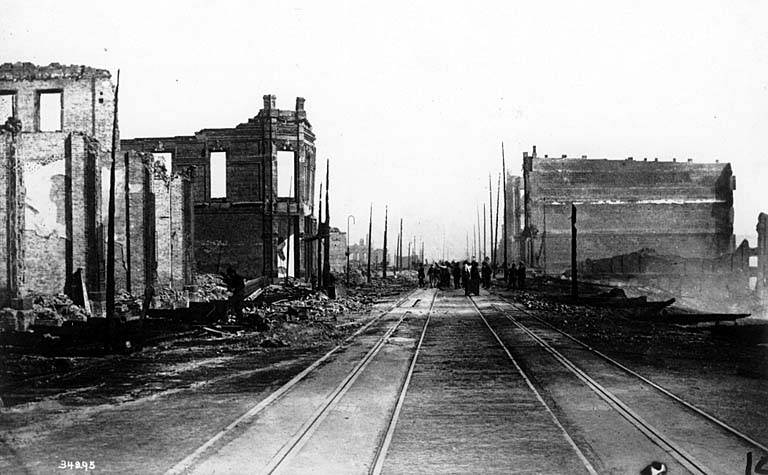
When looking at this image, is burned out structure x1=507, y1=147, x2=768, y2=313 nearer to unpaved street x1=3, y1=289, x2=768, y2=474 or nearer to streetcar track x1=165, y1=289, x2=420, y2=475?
streetcar track x1=165, y1=289, x2=420, y2=475

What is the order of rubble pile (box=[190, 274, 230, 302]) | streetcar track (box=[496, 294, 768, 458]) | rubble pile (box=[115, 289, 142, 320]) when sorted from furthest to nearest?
rubble pile (box=[190, 274, 230, 302]) < rubble pile (box=[115, 289, 142, 320]) < streetcar track (box=[496, 294, 768, 458])

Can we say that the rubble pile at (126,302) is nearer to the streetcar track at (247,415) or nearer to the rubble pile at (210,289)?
the rubble pile at (210,289)

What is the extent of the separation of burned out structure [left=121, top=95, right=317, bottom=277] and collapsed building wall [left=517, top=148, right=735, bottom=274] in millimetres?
23187

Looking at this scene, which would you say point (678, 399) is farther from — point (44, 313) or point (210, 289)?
point (210, 289)

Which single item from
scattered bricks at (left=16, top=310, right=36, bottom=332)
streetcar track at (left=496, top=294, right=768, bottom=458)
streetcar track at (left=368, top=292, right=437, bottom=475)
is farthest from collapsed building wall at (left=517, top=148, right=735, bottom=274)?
streetcar track at (left=368, top=292, right=437, bottom=475)

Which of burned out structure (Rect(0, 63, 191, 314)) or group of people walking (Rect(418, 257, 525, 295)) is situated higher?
burned out structure (Rect(0, 63, 191, 314))

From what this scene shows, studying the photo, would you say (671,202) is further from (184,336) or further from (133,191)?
(184,336)

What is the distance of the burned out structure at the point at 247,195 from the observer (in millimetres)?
42188

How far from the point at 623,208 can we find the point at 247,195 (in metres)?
32.9

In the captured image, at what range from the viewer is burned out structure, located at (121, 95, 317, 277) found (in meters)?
42.2

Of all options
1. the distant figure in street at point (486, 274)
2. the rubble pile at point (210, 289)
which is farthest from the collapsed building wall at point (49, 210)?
the distant figure in street at point (486, 274)

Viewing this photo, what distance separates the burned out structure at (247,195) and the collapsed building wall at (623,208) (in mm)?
23187

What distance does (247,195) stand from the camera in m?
42.9

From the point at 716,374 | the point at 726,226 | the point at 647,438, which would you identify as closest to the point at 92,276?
the point at 716,374
